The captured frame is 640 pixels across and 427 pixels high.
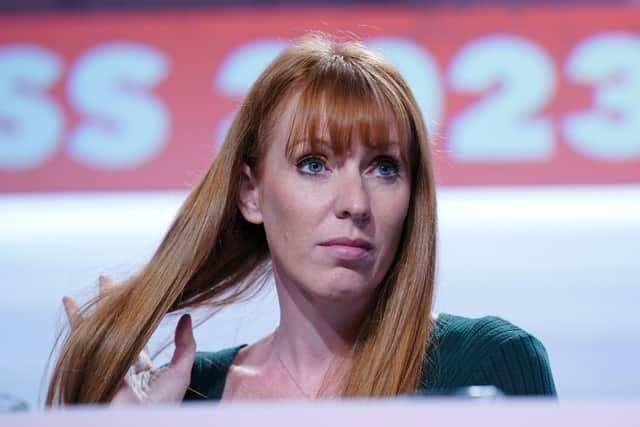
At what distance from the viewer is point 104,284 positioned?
5.66ft

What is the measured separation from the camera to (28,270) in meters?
3.40

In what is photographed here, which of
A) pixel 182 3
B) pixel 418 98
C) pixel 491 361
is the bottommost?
pixel 491 361

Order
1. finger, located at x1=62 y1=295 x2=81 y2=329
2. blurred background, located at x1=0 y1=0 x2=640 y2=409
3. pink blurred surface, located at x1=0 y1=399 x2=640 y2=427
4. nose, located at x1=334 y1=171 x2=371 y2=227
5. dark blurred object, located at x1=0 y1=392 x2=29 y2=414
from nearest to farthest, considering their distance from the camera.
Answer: pink blurred surface, located at x1=0 y1=399 x2=640 y2=427, dark blurred object, located at x1=0 y1=392 x2=29 y2=414, nose, located at x1=334 y1=171 x2=371 y2=227, finger, located at x1=62 y1=295 x2=81 y2=329, blurred background, located at x1=0 y1=0 x2=640 y2=409

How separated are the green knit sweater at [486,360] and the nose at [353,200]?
228 mm

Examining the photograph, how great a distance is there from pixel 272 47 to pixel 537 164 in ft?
2.82

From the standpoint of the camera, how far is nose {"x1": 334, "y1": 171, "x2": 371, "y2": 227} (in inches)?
57.7

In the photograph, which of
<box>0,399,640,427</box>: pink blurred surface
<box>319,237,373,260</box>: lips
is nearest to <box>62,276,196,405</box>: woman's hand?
<box>319,237,373,260</box>: lips

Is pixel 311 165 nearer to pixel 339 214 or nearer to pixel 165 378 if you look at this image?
pixel 339 214

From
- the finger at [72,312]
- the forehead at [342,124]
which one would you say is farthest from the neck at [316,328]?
the finger at [72,312]

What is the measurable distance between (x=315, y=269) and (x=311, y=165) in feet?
0.48

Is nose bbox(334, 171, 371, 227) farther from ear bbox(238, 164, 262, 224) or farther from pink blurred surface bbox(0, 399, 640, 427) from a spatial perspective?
pink blurred surface bbox(0, 399, 640, 427)

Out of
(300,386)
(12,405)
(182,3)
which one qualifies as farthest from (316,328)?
(182,3)

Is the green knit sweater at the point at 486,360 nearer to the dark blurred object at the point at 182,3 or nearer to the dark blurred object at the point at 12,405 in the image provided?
the dark blurred object at the point at 12,405

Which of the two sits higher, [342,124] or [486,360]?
[342,124]
